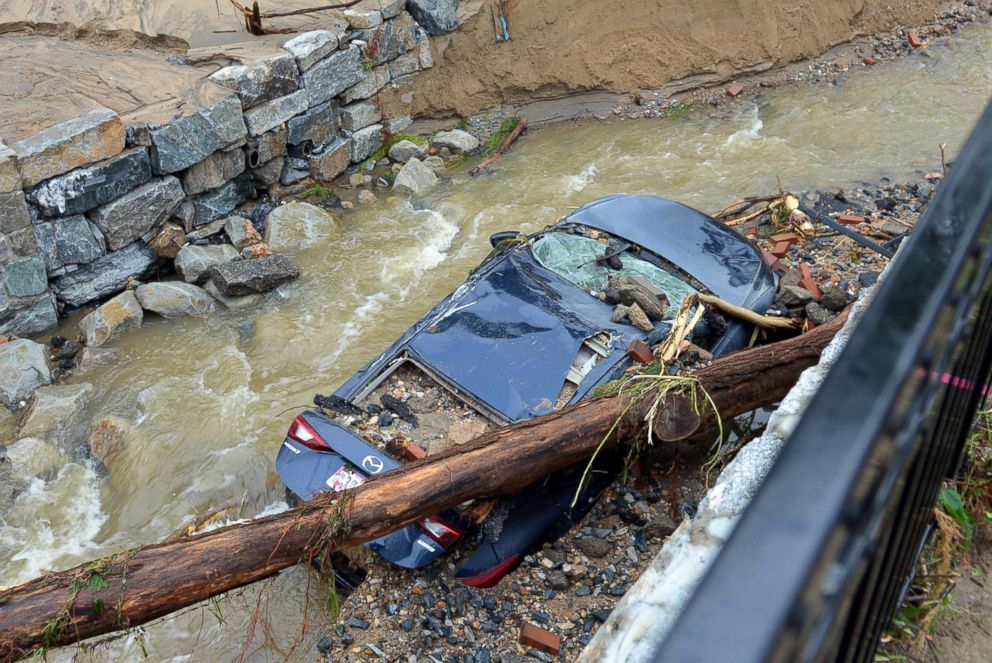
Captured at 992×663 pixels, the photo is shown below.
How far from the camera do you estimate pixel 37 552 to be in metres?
5.93

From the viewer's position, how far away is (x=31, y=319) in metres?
7.73

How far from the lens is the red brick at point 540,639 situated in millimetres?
4074

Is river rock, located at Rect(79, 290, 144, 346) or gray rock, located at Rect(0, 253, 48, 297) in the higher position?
gray rock, located at Rect(0, 253, 48, 297)

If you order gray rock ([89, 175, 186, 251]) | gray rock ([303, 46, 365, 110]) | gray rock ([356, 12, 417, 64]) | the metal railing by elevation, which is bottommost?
gray rock ([89, 175, 186, 251])

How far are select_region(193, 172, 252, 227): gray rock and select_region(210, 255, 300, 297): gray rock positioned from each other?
97 cm

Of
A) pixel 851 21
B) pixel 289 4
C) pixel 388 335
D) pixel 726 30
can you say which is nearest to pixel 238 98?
pixel 289 4

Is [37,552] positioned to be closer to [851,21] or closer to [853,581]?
[853,581]

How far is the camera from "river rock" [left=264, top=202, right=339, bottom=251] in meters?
8.95

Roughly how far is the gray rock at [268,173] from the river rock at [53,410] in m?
3.25

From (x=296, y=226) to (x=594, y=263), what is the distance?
428cm

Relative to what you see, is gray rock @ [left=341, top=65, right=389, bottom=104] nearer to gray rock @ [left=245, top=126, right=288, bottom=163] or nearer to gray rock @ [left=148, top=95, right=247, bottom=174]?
gray rock @ [left=245, top=126, right=288, bottom=163]

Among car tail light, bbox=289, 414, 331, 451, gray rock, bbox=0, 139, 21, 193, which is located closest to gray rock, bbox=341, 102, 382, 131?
gray rock, bbox=0, 139, 21, 193

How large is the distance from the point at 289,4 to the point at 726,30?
5.59m

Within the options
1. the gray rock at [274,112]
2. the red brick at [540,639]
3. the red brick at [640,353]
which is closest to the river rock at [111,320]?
the gray rock at [274,112]
